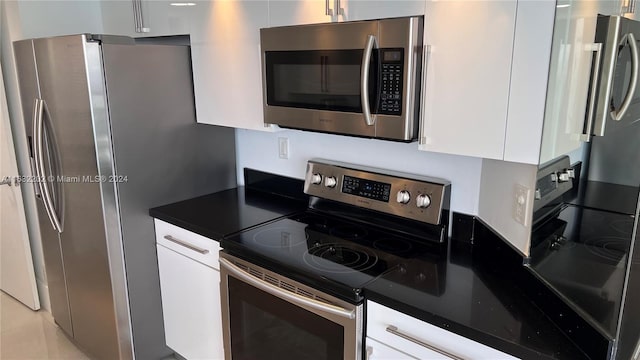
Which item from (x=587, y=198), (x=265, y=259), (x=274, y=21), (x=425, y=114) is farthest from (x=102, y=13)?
(x=587, y=198)

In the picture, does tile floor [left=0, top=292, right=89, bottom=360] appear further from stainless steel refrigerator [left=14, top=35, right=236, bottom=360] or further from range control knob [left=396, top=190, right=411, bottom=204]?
range control knob [left=396, top=190, right=411, bottom=204]

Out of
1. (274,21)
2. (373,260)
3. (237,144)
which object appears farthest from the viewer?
(237,144)

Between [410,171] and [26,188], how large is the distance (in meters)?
2.52

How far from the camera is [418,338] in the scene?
142 cm

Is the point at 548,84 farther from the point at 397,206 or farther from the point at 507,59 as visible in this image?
the point at 397,206

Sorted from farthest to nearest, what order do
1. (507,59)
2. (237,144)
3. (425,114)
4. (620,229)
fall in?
1. (237,144)
2. (425,114)
3. (507,59)
4. (620,229)

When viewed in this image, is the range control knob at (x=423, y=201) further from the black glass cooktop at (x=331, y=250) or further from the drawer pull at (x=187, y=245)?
the drawer pull at (x=187, y=245)

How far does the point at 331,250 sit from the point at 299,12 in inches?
36.7

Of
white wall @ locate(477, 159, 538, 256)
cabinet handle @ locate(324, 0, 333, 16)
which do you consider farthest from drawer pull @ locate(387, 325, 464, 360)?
cabinet handle @ locate(324, 0, 333, 16)

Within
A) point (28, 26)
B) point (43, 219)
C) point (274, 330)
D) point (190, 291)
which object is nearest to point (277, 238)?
Answer: point (274, 330)

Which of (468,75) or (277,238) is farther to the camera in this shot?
(277,238)

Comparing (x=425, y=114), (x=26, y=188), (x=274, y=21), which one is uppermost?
(x=274, y=21)

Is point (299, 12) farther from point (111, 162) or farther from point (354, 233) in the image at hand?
point (111, 162)

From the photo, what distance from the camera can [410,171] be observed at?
2.01m
